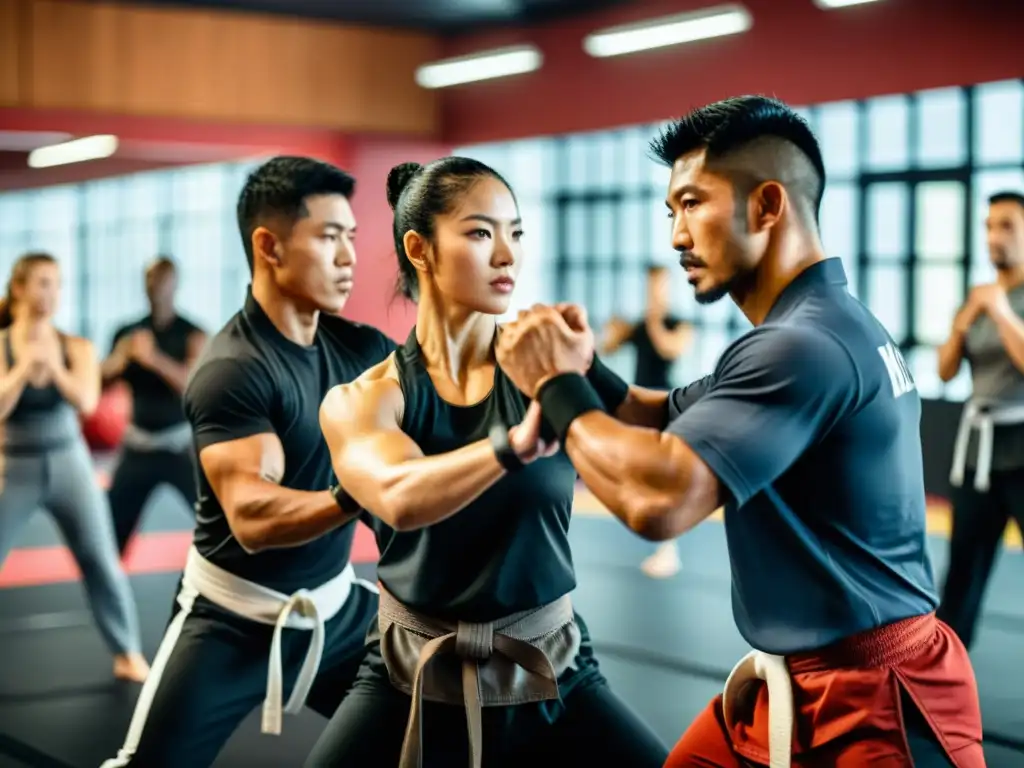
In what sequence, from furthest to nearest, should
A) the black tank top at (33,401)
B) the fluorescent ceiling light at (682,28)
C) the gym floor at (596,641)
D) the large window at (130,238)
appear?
the large window at (130,238) → the fluorescent ceiling light at (682,28) → the black tank top at (33,401) → the gym floor at (596,641)

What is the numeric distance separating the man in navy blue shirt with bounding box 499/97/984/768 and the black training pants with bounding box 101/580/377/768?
3.06ft

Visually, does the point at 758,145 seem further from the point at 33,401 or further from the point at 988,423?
the point at 33,401

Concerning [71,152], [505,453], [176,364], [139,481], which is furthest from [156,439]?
[71,152]

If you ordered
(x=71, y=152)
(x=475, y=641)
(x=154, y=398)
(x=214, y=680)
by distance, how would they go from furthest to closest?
(x=71, y=152), (x=154, y=398), (x=214, y=680), (x=475, y=641)

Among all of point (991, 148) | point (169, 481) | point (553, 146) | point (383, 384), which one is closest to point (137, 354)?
point (169, 481)

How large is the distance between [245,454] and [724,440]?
→ 4.14 feet

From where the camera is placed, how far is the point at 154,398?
5.74 metres

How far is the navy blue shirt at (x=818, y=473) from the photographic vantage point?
1.79 m

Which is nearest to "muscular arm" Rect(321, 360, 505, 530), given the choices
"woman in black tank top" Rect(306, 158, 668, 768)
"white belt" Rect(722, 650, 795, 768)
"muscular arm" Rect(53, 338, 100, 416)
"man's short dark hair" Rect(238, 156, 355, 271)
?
"woman in black tank top" Rect(306, 158, 668, 768)

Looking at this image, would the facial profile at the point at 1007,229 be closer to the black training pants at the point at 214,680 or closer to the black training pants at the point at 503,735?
the black training pants at the point at 214,680

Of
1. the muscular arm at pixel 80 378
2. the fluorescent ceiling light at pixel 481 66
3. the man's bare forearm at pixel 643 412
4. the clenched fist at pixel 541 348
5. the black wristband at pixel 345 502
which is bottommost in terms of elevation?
the black wristband at pixel 345 502

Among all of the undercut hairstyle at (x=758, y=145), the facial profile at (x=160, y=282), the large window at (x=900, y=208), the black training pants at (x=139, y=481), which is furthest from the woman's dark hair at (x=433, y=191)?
the large window at (x=900, y=208)

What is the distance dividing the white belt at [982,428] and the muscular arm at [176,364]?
10.1 ft

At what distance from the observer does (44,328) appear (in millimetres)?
5051
